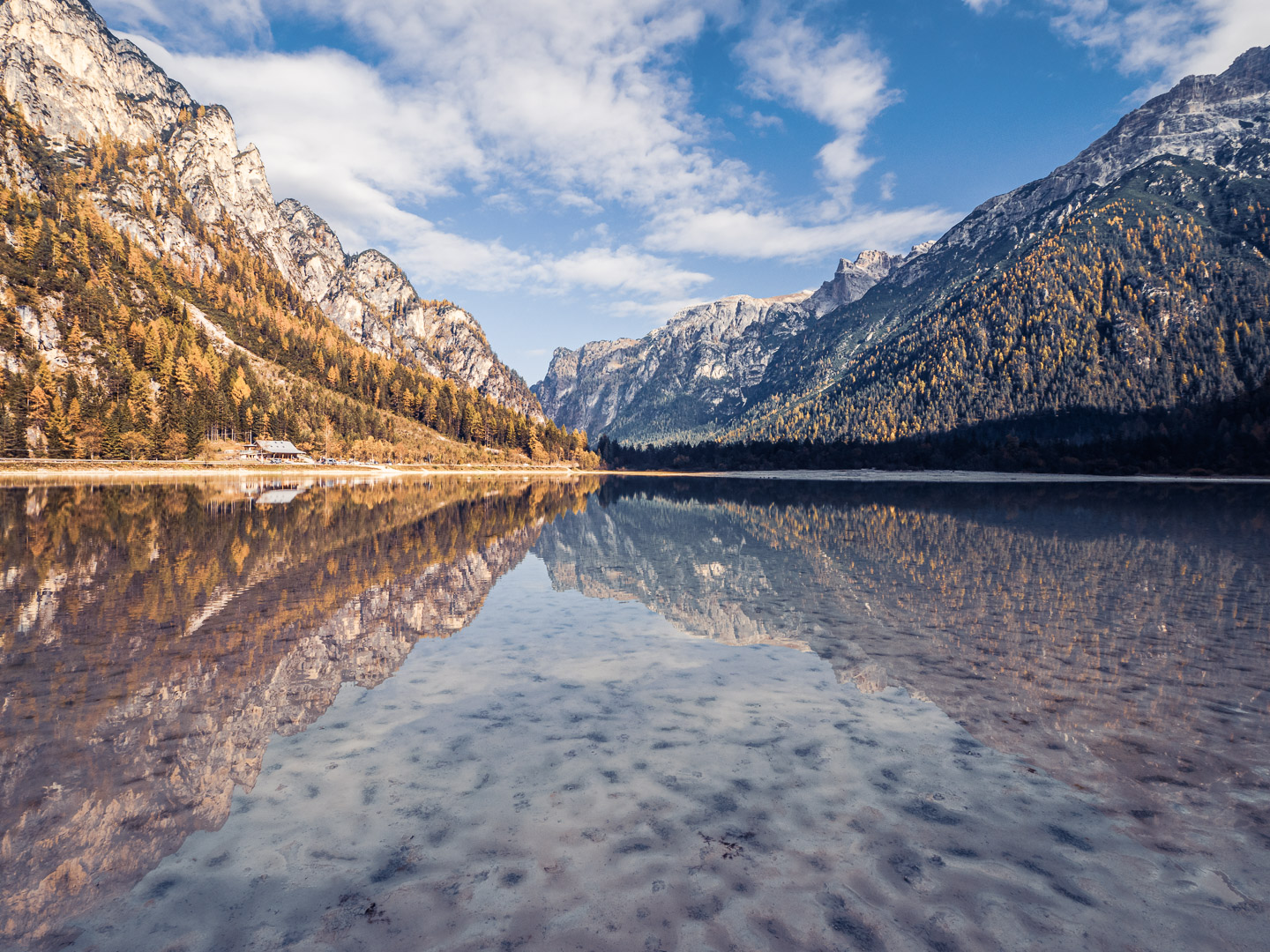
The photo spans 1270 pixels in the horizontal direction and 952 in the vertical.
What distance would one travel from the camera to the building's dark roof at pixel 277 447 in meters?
151

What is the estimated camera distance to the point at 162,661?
1179 centimetres

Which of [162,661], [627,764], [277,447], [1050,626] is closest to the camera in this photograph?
[627,764]

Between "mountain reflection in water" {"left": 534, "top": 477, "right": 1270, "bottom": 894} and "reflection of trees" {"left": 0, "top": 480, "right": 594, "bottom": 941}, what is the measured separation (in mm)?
7520

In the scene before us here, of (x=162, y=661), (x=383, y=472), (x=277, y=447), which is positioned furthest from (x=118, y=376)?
(x=162, y=661)

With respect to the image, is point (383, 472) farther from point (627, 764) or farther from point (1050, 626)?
point (627, 764)

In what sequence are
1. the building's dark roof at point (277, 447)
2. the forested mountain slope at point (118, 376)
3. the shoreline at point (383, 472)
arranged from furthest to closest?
the building's dark roof at point (277, 447) → the forested mountain slope at point (118, 376) → the shoreline at point (383, 472)

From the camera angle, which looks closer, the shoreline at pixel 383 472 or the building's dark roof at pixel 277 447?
the shoreline at pixel 383 472

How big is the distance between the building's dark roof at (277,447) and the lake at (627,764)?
14809 cm

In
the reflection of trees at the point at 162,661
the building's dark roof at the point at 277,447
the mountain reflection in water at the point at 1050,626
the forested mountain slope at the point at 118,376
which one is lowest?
the reflection of trees at the point at 162,661

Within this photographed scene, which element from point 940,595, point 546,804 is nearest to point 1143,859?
point 546,804

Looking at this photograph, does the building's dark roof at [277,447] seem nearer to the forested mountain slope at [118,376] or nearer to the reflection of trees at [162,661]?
the forested mountain slope at [118,376]

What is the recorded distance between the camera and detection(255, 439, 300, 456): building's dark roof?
15075cm

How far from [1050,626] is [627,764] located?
13.0 m

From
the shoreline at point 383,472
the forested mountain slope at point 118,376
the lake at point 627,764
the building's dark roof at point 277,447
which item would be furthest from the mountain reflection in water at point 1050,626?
the building's dark roof at point 277,447
